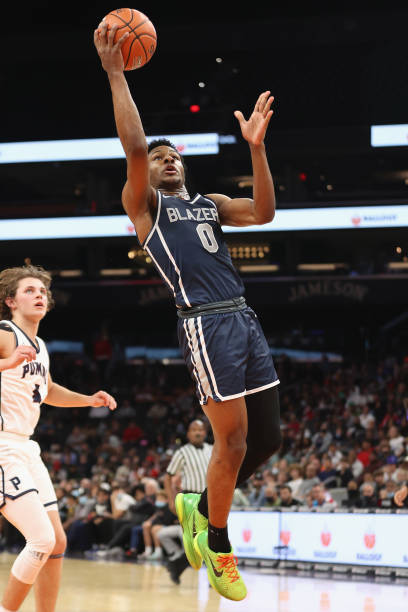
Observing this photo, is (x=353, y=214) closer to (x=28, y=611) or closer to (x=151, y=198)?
(x=28, y=611)

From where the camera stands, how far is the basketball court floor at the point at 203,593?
8.59 m

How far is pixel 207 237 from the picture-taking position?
452 cm

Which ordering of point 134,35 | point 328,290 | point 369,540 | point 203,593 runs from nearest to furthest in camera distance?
point 134,35 → point 203,593 → point 369,540 → point 328,290

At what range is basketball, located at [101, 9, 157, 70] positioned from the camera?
4562mm

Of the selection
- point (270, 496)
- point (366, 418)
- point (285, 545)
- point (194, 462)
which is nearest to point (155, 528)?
point (270, 496)

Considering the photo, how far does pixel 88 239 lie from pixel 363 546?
10.0 m

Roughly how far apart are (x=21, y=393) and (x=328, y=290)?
1403 centimetres

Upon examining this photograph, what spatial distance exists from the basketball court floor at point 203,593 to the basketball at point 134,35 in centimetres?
583

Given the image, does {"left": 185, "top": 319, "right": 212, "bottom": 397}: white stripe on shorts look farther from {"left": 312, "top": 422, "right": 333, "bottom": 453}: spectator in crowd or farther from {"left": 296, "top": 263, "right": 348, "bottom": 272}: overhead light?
{"left": 296, "top": 263, "right": 348, "bottom": 272}: overhead light

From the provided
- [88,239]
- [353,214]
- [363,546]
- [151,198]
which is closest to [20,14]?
[88,239]

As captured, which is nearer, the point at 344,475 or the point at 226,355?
the point at 226,355

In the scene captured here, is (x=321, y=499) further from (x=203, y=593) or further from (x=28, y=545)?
(x=28, y=545)

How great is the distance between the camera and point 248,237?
18672mm

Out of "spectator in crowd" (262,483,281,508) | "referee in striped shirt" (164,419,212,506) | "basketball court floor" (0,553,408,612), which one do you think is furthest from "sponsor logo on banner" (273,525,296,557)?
"referee in striped shirt" (164,419,212,506)
